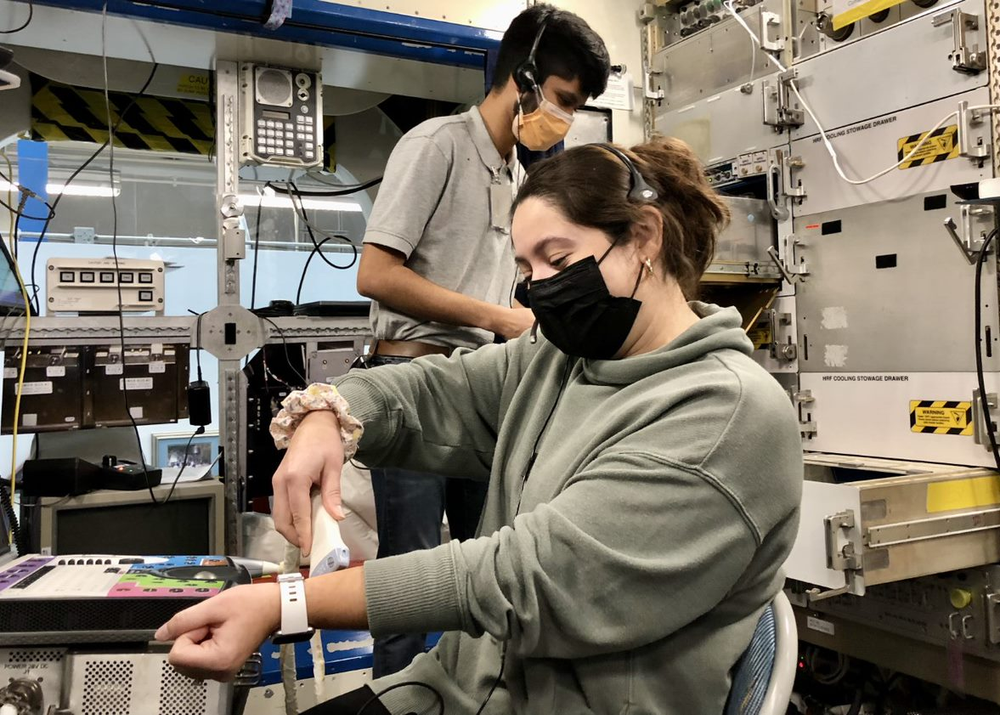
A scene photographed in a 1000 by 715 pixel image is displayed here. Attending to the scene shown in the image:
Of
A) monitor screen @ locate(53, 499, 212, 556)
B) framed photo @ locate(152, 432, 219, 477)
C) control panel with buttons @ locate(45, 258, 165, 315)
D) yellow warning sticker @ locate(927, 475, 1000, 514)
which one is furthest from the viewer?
framed photo @ locate(152, 432, 219, 477)

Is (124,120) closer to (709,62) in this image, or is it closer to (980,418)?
(709,62)

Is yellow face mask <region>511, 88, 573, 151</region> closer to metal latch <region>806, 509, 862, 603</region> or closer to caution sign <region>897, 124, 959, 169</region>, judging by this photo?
metal latch <region>806, 509, 862, 603</region>

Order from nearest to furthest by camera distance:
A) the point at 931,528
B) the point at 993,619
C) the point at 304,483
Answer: the point at 304,483 < the point at 931,528 < the point at 993,619

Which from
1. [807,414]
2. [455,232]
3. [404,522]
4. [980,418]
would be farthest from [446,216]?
[807,414]

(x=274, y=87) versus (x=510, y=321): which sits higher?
(x=274, y=87)

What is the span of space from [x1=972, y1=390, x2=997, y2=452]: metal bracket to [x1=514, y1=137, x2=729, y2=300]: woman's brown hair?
172 centimetres

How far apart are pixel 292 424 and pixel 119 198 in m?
4.98

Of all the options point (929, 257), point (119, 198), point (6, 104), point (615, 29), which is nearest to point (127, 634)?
point (929, 257)

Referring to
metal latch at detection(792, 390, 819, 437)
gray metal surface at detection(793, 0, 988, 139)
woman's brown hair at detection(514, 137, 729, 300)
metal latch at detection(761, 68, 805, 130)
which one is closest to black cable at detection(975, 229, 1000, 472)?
gray metal surface at detection(793, 0, 988, 139)

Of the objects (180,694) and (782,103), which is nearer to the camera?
(180,694)

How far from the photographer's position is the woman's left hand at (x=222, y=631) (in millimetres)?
707

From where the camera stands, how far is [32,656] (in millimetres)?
1001

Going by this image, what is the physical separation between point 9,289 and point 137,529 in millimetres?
878

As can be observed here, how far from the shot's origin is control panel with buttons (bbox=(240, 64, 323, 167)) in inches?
112
